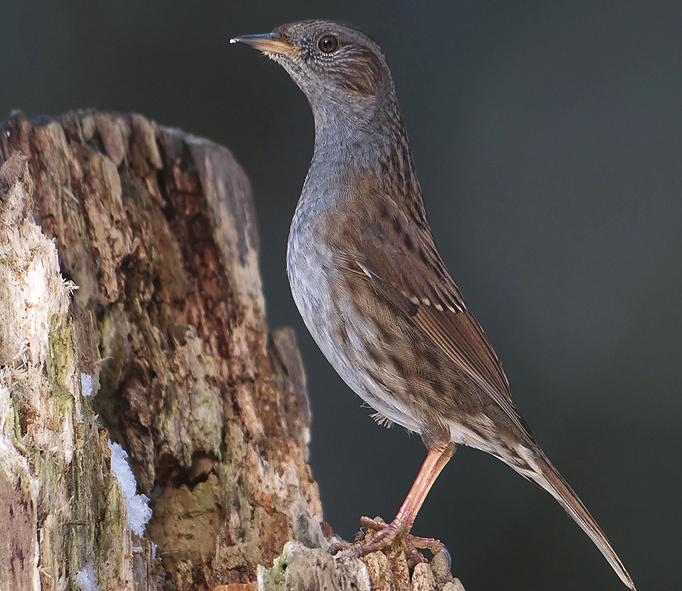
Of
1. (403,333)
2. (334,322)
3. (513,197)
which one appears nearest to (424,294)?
(403,333)

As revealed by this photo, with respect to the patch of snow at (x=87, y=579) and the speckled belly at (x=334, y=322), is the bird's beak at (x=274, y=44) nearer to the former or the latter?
the speckled belly at (x=334, y=322)

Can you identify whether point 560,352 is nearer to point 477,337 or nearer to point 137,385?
point 477,337

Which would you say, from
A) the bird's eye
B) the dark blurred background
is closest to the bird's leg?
the bird's eye

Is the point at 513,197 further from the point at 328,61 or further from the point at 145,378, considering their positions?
the point at 145,378

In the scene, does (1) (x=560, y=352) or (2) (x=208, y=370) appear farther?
(1) (x=560, y=352)

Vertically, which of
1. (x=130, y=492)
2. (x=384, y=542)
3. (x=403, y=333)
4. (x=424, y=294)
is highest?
(x=424, y=294)

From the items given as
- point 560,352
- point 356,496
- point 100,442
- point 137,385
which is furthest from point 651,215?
point 100,442

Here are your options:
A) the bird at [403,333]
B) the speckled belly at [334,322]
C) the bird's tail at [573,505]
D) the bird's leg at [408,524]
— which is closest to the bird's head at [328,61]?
the bird at [403,333]
